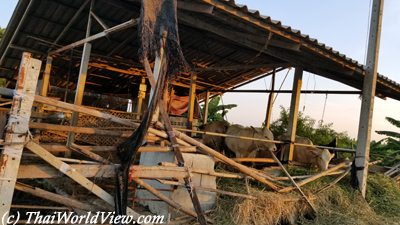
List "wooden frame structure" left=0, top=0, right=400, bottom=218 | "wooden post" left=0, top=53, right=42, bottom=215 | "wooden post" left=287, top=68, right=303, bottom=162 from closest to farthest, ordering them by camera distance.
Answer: "wooden post" left=0, top=53, right=42, bottom=215
"wooden frame structure" left=0, top=0, right=400, bottom=218
"wooden post" left=287, top=68, right=303, bottom=162

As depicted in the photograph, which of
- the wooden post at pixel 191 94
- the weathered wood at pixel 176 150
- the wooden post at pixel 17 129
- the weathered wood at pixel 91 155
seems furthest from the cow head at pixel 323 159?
the wooden post at pixel 17 129

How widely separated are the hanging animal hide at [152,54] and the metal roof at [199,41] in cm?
86

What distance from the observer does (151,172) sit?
11.9ft

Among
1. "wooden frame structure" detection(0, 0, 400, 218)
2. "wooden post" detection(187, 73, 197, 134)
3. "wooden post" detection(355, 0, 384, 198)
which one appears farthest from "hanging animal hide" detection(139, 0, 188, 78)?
"wooden post" detection(187, 73, 197, 134)

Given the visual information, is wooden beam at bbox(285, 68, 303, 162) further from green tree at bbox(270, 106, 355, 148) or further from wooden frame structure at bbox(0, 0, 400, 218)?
green tree at bbox(270, 106, 355, 148)

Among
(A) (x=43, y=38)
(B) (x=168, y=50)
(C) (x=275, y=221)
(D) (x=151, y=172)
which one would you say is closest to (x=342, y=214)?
(C) (x=275, y=221)

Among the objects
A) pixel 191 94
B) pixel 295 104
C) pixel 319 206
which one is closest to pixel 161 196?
pixel 319 206

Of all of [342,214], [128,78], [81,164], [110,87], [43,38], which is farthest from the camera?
[110,87]

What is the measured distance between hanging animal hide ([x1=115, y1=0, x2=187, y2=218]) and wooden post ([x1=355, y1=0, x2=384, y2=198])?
4922 mm

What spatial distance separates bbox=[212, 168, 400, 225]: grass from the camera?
468 centimetres

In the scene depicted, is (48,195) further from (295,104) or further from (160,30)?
(295,104)

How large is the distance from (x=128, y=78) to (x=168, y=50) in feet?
28.5

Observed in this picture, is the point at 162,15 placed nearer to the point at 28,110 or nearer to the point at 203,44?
the point at 28,110

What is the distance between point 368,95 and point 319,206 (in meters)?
2.75
